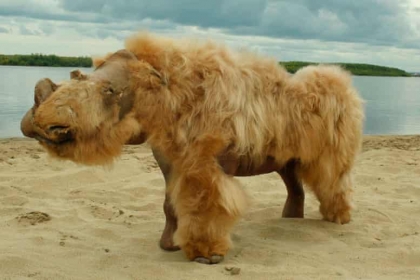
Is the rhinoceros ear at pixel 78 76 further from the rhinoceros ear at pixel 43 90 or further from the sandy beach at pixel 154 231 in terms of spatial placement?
the sandy beach at pixel 154 231

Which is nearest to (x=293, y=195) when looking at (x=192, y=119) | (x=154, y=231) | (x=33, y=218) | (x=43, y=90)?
(x=154, y=231)

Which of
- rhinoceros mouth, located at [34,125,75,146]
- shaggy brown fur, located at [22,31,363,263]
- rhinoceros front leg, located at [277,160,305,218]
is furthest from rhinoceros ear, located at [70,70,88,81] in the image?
rhinoceros front leg, located at [277,160,305,218]

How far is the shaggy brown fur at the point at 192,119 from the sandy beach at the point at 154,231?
14.2 inches

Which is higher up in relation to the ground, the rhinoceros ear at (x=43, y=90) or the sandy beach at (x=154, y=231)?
the rhinoceros ear at (x=43, y=90)

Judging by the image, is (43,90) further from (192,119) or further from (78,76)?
(192,119)

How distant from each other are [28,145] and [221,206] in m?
6.10

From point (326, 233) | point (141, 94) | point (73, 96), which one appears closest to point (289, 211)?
point (326, 233)

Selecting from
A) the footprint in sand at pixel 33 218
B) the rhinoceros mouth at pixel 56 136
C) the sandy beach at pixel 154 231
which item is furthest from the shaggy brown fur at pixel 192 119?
the footprint in sand at pixel 33 218

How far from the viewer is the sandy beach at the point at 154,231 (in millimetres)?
3504

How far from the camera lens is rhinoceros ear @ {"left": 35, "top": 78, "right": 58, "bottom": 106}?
3.31 meters

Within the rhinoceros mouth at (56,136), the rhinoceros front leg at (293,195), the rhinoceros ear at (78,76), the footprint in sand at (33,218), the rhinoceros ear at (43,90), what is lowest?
the footprint in sand at (33,218)

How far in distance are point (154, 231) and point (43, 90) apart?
5.58 ft

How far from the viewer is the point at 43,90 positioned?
3.31 m

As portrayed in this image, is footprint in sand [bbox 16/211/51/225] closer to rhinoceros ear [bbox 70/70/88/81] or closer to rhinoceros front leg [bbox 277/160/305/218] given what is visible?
rhinoceros ear [bbox 70/70/88/81]
